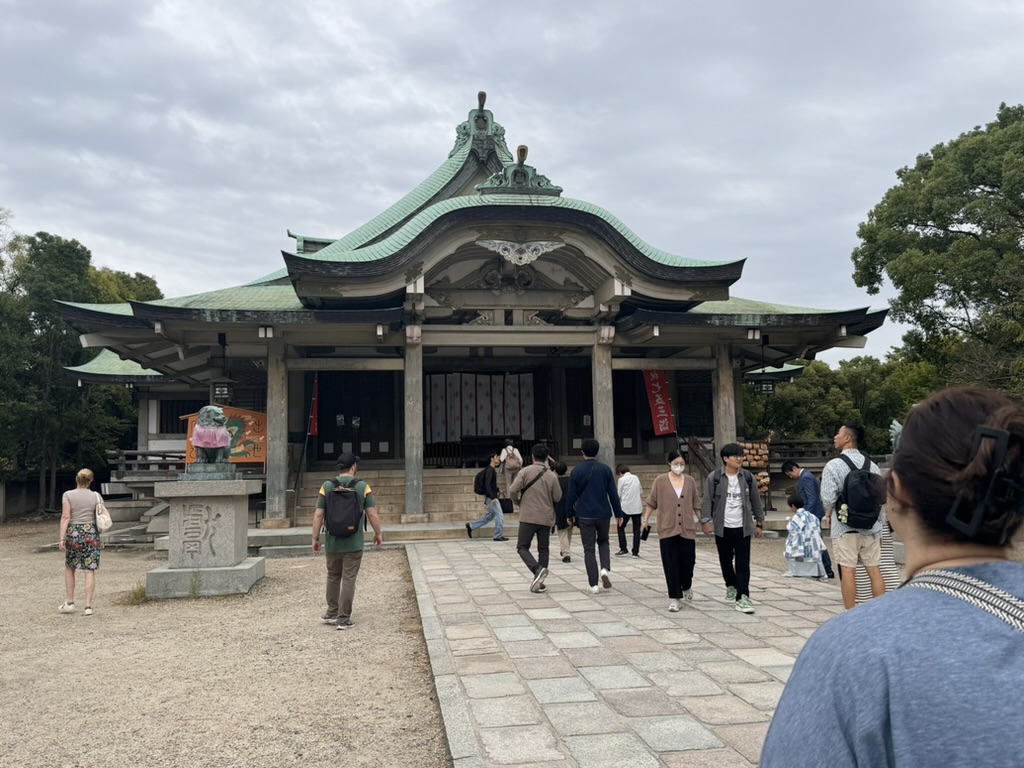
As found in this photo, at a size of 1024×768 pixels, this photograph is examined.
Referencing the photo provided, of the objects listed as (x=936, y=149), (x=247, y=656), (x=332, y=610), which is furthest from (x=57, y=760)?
(x=936, y=149)

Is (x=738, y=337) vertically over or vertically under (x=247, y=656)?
over

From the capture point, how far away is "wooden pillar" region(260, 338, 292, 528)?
13.4 m

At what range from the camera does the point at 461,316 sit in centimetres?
1504

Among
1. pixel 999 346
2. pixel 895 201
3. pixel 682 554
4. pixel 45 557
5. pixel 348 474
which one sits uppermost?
pixel 895 201

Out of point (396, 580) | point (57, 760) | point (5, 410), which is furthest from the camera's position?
point (5, 410)

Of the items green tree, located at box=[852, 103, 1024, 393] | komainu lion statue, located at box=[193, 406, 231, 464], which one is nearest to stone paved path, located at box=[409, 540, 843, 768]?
komainu lion statue, located at box=[193, 406, 231, 464]

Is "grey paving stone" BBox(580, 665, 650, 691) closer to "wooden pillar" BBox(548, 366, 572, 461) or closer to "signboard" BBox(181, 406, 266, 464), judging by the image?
"signboard" BBox(181, 406, 266, 464)

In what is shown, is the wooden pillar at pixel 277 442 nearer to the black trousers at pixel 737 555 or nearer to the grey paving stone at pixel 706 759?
the black trousers at pixel 737 555

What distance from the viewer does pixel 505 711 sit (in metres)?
4.25

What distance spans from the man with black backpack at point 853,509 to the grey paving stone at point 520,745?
3049 mm

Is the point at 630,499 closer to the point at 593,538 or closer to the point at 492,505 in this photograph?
the point at 492,505

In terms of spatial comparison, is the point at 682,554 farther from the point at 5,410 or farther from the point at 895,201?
the point at 5,410

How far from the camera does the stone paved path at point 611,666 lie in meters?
3.70

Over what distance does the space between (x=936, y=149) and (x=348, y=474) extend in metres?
21.8
